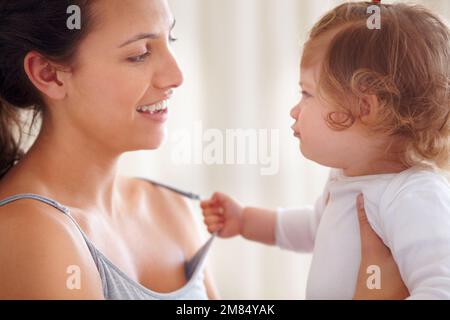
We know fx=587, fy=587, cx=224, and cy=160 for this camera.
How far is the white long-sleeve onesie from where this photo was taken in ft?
2.65

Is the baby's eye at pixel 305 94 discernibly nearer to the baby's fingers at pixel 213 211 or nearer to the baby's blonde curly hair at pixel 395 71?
the baby's blonde curly hair at pixel 395 71

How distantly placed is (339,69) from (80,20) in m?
0.41

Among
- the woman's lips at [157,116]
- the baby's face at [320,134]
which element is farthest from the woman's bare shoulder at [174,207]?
the baby's face at [320,134]

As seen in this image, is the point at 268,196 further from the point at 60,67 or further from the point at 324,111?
the point at 60,67

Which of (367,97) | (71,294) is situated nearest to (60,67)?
(71,294)

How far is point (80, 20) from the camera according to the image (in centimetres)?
93

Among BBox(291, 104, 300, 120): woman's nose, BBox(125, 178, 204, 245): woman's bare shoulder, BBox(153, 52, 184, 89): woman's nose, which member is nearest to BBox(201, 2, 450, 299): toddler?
BBox(291, 104, 300, 120): woman's nose

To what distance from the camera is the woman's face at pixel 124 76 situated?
0.94 m

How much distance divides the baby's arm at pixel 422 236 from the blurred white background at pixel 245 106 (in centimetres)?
23

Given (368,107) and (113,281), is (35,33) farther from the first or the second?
(368,107)

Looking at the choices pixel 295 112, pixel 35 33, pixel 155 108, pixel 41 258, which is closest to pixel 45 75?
pixel 35 33

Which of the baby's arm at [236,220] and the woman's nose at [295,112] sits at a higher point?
the woman's nose at [295,112]

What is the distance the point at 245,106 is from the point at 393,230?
1.61 ft

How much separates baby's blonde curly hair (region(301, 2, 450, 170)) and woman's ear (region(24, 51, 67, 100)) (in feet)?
1.36
